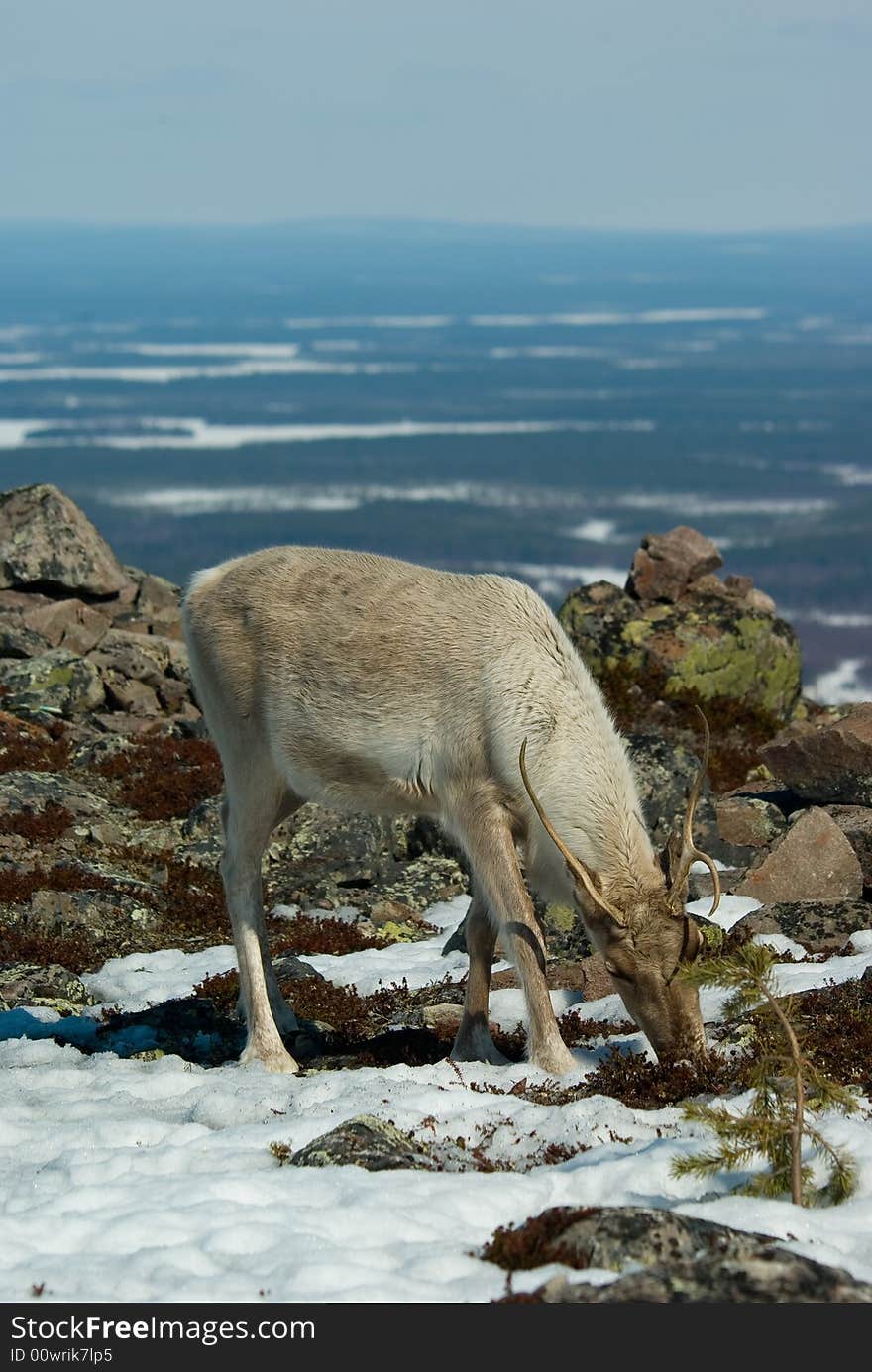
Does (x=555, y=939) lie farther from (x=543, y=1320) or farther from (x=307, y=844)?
(x=543, y=1320)

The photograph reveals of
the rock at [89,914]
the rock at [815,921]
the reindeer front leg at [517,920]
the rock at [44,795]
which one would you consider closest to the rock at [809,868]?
the rock at [815,921]

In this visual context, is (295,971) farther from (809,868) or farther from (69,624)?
(69,624)

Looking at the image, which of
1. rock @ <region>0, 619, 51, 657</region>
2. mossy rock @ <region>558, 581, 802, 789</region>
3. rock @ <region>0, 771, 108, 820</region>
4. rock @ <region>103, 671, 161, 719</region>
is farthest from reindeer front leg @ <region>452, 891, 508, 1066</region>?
rock @ <region>0, 619, 51, 657</region>

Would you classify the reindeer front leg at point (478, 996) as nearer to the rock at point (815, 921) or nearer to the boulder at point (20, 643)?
the rock at point (815, 921)

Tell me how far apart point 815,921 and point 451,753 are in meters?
3.48

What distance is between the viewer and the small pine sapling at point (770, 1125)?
240 inches

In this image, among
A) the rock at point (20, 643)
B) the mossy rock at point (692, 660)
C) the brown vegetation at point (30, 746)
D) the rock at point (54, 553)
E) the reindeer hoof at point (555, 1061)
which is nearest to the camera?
the reindeer hoof at point (555, 1061)

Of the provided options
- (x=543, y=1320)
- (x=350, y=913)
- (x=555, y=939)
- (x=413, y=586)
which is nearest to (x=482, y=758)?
(x=413, y=586)

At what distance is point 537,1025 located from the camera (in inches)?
331

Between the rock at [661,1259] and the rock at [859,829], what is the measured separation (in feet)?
22.2

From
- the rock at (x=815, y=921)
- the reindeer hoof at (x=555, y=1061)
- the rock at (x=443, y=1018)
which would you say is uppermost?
the reindeer hoof at (x=555, y=1061)

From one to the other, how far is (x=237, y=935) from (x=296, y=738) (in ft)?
4.08

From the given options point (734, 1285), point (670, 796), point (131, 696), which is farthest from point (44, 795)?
point (734, 1285)

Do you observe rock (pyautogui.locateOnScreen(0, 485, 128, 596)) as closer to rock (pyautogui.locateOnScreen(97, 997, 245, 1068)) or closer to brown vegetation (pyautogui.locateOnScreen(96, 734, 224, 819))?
brown vegetation (pyautogui.locateOnScreen(96, 734, 224, 819))
